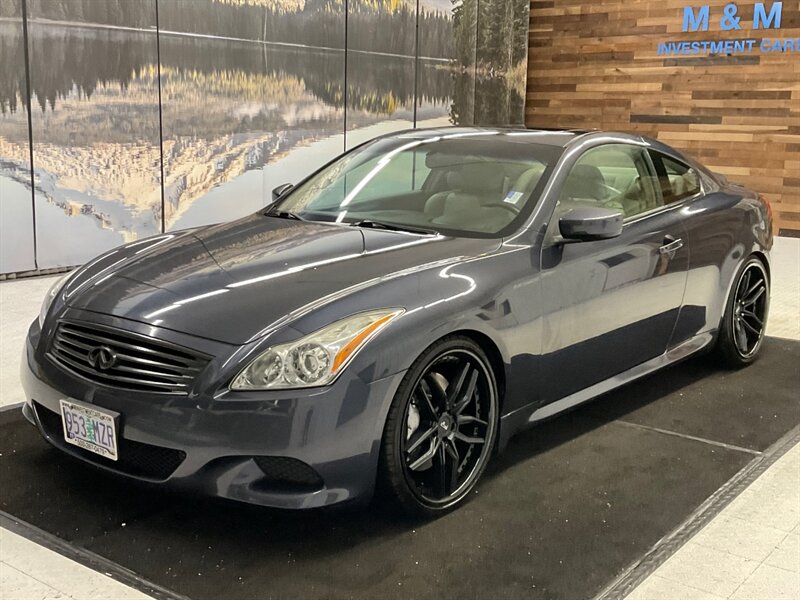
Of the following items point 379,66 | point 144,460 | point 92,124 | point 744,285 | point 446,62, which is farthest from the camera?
point 446,62

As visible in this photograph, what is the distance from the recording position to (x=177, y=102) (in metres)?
7.44

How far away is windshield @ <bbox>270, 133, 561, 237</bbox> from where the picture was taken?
3449 mm

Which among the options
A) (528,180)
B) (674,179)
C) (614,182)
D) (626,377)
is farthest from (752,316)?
(528,180)

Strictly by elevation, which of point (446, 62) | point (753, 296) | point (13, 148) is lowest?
point (753, 296)

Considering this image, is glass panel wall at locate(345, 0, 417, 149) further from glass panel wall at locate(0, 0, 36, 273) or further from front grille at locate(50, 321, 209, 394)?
front grille at locate(50, 321, 209, 394)

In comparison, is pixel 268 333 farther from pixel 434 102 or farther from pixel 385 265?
pixel 434 102

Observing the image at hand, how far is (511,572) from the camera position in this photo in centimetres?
262

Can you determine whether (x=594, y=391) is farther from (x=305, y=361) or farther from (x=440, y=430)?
(x=305, y=361)

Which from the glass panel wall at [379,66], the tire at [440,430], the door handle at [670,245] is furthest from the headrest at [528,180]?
the glass panel wall at [379,66]

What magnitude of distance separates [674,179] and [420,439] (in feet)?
7.21

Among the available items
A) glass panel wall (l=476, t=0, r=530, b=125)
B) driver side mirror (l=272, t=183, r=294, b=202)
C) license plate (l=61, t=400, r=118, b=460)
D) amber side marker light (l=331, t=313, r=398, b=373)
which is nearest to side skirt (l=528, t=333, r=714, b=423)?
amber side marker light (l=331, t=313, r=398, b=373)

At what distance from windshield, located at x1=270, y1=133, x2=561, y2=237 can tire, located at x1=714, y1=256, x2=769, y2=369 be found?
1545 mm

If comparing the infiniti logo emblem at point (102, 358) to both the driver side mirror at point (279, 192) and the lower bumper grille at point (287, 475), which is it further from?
the driver side mirror at point (279, 192)

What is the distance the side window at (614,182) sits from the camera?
359cm
